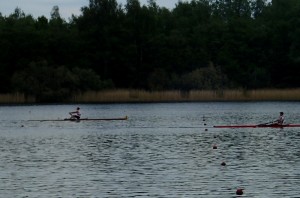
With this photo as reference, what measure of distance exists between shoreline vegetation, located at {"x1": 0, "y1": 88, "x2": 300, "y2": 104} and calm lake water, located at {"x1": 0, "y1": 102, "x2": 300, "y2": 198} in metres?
28.6

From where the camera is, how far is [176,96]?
87.1 metres

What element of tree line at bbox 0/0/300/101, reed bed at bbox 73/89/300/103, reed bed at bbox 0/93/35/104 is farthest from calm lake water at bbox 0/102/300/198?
tree line at bbox 0/0/300/101

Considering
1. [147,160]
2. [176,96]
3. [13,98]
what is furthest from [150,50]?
[147,160]

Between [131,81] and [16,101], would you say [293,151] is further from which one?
[131,81]

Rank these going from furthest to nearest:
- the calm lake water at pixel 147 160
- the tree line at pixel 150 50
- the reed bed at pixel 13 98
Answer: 1. the tree line at pixel 150 50
2. the reed bed at pixel 13 98
3. the calm lake water at pixel 147 160

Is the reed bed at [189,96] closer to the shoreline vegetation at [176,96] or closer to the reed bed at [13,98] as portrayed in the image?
the shoreline vegetation at [176,96]

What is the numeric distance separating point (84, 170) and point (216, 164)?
210 inches

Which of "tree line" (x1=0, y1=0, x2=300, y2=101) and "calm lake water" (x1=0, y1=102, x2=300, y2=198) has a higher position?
"tree line" (x1=0, y1=0, x2=300, y2=101)

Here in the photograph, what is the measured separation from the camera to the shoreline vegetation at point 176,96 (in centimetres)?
8606

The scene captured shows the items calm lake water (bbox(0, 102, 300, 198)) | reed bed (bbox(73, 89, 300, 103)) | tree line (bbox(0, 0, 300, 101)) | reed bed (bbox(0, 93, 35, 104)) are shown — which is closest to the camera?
calm lake water (bbox(0, 102, 300, 198))

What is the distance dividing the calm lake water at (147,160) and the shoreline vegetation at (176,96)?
2861 centimetres

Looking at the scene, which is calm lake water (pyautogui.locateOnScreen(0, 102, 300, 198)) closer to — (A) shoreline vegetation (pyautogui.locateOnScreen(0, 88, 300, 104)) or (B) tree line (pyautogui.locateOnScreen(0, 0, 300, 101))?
(A) shoreline vegetation (pyautogui.locateOnScreen(0, 88, 300, 104))

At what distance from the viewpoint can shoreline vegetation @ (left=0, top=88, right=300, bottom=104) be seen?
86062mm

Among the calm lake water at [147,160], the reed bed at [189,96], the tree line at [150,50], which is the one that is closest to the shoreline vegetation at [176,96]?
the reed bed at [189,96]
